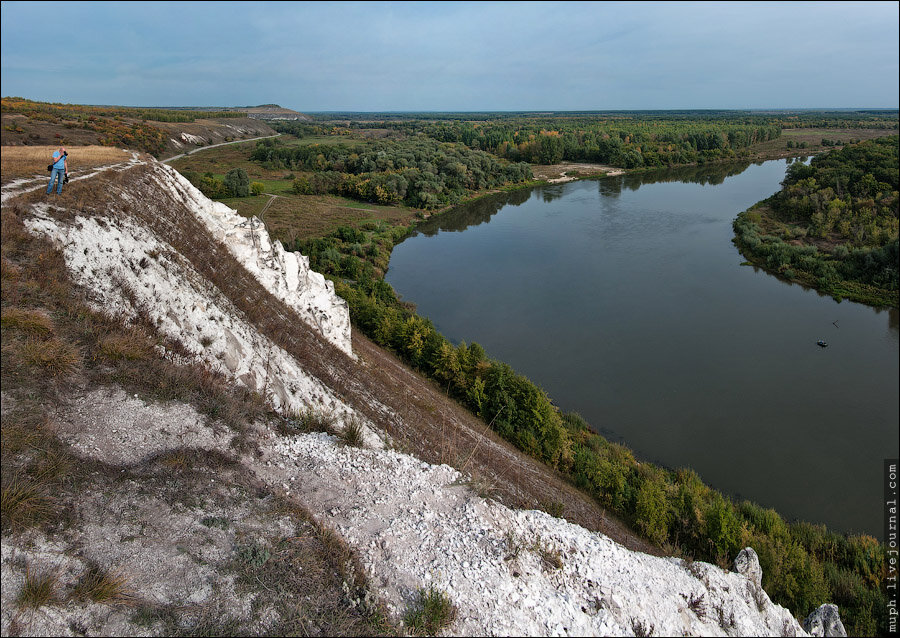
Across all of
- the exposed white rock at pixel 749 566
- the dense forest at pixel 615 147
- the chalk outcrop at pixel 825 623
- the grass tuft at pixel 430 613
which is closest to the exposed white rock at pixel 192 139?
the dense forest at pixel 615 147

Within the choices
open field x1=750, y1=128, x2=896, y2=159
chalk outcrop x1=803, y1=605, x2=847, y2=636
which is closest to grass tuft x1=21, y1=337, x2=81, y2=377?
chalk outcrop x1=803, y1=605, x2=847, y2=636

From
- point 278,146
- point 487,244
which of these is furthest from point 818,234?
point 278,146

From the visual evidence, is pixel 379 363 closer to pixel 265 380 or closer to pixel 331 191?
pixel 265 380

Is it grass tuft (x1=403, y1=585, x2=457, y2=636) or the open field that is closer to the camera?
grass tuft (x1=403, y1=585, x2=457, y2=636)

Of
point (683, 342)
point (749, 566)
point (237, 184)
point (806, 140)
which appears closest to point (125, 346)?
point (749, 566)

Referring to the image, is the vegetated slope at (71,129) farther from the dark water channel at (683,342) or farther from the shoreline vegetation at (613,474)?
the dark water channel at (683,342)

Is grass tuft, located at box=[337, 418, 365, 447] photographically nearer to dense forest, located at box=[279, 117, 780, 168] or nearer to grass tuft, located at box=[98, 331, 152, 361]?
grass tuft, located at box=[98, 331, 152, 361]
